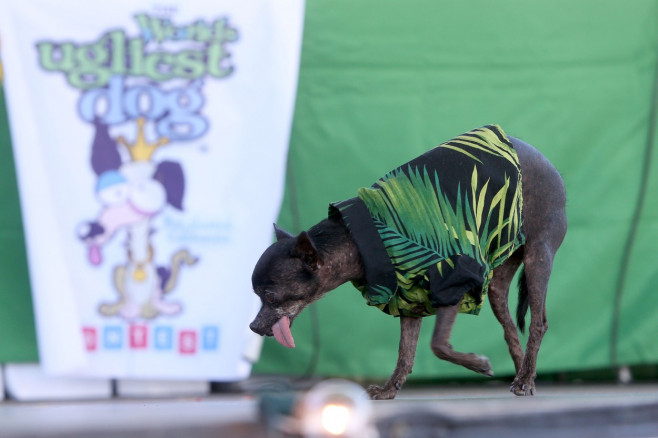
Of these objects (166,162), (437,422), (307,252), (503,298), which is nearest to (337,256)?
(307,252)

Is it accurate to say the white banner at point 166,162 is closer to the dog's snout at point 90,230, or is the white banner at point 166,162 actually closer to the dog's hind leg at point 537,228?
the dog's snout at point 90,230

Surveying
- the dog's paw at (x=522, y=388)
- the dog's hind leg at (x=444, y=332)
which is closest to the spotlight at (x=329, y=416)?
the dog's hind leg at (x=444, y=332)

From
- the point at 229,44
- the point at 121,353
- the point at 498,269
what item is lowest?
the point at 121,353

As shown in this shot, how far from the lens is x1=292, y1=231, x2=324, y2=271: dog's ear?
2799mm

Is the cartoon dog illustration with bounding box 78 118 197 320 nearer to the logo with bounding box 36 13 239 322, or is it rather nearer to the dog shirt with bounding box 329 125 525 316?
the logo with bounding box 36 13 239 322

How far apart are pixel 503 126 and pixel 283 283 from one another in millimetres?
2450

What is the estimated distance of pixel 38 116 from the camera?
4.49 metres

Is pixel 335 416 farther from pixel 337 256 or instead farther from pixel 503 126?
pixel 503 126

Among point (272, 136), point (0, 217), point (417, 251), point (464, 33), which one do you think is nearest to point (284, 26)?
point (272, 136)

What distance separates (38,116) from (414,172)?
244cm

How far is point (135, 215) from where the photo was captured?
15.0 ft

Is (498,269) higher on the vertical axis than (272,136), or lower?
lower

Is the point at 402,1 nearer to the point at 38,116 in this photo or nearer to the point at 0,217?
the point at 38,116

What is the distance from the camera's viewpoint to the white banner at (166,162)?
4531 millimetres
